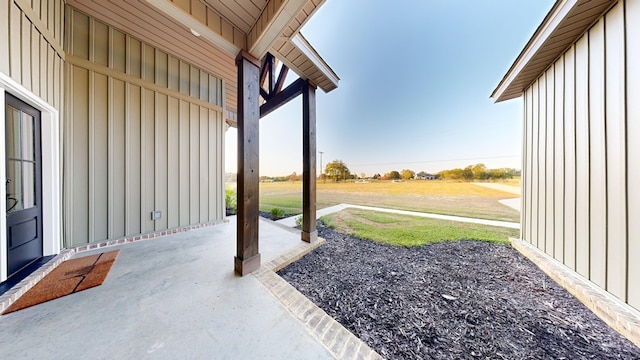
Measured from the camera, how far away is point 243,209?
6.69ft

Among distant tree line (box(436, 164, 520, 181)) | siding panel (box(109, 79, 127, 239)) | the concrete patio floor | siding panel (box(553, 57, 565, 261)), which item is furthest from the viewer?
distant tree line (box(436, 164, 520, 181))

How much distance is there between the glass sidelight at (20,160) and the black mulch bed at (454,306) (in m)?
2.88

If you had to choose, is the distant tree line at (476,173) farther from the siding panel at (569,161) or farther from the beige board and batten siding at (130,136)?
the beige board and batten siding at (130,136)

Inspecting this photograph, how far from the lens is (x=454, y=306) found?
165cm

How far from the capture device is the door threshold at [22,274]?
5.22 ft

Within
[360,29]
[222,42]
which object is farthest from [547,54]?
[360,29]

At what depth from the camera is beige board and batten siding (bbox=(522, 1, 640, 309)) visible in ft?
4.90

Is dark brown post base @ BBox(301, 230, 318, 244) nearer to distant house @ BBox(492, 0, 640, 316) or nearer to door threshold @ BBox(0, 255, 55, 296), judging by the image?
door threshold @ BBox(0, 255, 55, 296)

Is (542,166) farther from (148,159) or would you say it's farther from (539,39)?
(148,159)

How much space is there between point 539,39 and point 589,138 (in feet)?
3.99

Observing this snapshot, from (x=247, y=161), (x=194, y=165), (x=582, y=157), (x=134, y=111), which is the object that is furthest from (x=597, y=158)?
(x=134, y=111)

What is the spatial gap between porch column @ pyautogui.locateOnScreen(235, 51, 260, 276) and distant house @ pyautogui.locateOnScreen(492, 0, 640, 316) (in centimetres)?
317

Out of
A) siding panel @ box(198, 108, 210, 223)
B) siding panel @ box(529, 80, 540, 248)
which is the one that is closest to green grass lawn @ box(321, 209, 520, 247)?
siding panel @ box(529, 80, 540, 248)

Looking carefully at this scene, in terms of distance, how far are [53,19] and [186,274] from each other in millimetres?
3549
